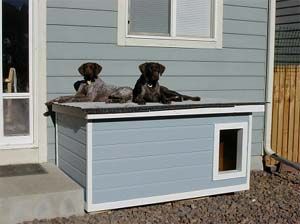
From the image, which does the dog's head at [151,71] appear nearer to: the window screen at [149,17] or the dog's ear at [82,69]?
the dog's ear at [82,69]

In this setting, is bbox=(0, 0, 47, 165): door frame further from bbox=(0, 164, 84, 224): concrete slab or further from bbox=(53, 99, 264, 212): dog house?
bbox=(0, 164, 84, 224): concrete slab

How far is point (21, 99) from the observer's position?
5.65 metres

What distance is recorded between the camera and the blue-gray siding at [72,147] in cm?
482

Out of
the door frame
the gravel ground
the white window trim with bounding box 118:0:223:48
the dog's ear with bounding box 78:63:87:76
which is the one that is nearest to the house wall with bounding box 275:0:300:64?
the white window trim with bounding box 118:0:223:48

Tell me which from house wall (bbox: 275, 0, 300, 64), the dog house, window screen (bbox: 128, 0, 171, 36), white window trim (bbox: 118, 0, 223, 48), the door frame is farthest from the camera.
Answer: house wall (bbox: 275, 0, 300, 64)

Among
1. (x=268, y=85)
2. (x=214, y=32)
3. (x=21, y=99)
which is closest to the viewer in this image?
(x=21, y=99)

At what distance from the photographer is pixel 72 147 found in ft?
16.9

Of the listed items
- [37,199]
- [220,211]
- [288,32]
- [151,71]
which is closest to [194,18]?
[151,71]

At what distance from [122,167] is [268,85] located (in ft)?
10.1

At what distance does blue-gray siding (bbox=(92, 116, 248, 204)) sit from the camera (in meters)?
4.77

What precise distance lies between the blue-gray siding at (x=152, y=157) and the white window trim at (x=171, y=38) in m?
1.35

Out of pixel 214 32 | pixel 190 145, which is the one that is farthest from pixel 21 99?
pixel 214 32

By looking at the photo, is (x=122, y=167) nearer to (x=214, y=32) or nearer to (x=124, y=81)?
(x=124, y=81)

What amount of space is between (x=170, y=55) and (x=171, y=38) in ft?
0.68
